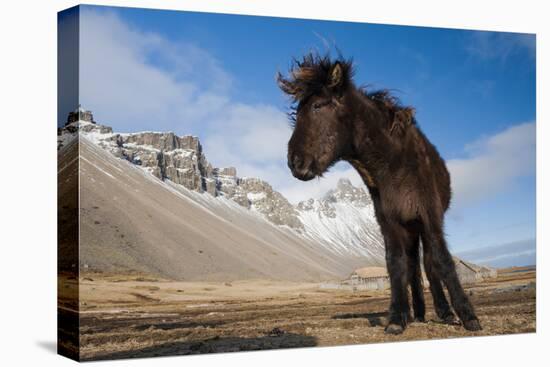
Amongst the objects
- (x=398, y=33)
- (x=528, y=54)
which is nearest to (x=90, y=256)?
(x=398, y=33)

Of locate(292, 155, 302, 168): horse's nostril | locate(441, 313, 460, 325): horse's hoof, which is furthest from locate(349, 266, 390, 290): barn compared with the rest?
locate(292, 155, 302, 168): horse's nostril

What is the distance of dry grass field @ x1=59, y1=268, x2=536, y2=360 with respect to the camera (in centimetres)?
1142

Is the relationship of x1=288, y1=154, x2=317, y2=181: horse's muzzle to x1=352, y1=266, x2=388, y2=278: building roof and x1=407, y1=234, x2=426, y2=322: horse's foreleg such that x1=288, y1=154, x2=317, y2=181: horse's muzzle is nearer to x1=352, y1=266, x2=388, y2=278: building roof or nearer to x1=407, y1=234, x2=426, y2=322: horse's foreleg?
x1=407, y1=234, x2=426, y2=322: horse's foreleg

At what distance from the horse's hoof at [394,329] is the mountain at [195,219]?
114 cm

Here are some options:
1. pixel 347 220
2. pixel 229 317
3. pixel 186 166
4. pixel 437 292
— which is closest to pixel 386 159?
pixel 347 220

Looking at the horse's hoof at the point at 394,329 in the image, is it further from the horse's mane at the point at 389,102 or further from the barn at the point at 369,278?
the horse's mane at the point at 389,102

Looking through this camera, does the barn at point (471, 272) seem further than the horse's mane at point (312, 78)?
Yes

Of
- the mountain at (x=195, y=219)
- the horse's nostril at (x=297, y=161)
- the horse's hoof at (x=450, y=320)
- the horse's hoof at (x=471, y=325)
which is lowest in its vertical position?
the horse's hoof at (x=471, y=325)

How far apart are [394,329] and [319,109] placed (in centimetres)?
345

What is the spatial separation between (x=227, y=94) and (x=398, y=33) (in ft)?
9.97

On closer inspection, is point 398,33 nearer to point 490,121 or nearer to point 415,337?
point 490,121

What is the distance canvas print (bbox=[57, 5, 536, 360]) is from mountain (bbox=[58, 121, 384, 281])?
26mm

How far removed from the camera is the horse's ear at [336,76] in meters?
12.0

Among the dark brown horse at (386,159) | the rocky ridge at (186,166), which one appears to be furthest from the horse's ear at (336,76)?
the rocky ridge at (186,166)
